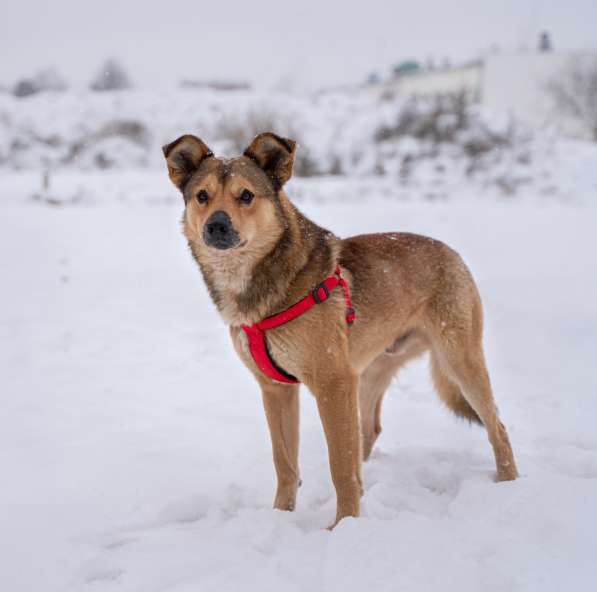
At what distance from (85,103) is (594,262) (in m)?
25.4

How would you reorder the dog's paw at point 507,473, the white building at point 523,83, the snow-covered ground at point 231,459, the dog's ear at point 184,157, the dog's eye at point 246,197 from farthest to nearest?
1. the white building at point 523,83
2. the dog's paw at point 507,473
3. the dog's ear at point 184,157
4. the dog's eye at point 246,197
5. the snow-covered ground at point 231,459

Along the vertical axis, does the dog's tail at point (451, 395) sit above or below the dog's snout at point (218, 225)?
below

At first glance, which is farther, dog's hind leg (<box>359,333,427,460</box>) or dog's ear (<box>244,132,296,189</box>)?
dog's hind leg (<box>359,333,427,460</box>)

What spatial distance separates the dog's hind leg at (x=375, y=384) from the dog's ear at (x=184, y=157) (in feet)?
5.66

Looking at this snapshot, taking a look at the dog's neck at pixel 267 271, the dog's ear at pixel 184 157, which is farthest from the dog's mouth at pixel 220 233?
the dog's ear at pixel 184 157

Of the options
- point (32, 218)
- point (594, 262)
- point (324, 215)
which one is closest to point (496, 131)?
point (324, 215)

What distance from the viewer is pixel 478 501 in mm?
2887

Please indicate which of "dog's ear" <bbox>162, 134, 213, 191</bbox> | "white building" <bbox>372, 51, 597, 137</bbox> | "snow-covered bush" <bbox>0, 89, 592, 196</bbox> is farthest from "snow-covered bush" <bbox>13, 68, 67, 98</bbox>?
"dog's ear" <bbox>162, 134, 213, 191</bbox>

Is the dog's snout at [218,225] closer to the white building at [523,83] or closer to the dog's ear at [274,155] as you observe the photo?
the dog's ear at [274,155]

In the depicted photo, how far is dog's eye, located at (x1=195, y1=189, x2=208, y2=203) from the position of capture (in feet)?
10.2

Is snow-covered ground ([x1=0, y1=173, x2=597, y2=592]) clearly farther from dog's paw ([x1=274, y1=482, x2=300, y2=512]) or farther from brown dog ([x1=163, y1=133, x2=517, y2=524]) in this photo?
brown dog ([x1=163, y1=133, x2=517, y2=524])

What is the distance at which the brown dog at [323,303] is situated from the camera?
2960mm

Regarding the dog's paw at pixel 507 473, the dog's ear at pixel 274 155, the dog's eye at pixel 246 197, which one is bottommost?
the dog's paw at pixel 507 473

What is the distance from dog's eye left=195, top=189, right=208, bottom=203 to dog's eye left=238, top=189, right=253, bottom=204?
199mm
